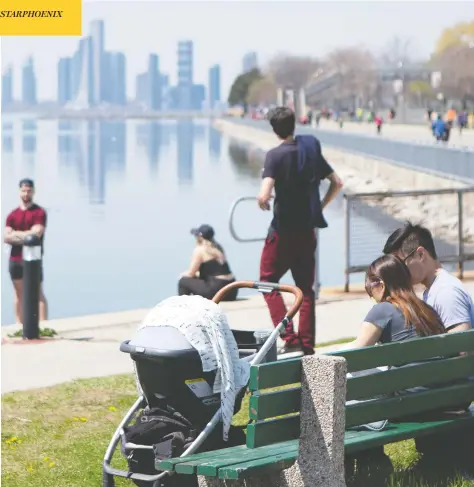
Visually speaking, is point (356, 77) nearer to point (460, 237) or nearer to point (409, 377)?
point (460, 237)

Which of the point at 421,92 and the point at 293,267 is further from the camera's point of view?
the point at 421,92

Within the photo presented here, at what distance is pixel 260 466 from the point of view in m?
4.81

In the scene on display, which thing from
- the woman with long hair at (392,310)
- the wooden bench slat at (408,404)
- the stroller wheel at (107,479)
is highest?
the woman with long hair at (392,310)

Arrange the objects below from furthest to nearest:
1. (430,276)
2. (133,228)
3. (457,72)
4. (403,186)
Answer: (457,72), (403,186), (133,228), (430,276)

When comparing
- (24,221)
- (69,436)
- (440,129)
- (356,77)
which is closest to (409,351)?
(69,436)

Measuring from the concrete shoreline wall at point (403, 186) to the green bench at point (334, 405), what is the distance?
27.1 feet

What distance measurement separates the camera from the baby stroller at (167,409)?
17.3 feet

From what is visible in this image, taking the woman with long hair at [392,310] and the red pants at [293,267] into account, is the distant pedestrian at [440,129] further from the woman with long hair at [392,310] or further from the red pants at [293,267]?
the woman with long hair at [392,310]

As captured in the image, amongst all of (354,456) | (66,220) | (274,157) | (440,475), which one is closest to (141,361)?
(354,456)

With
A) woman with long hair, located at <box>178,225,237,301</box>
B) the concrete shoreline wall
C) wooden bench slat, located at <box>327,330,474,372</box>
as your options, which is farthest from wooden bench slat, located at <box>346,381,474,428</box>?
the concrete shoreline wall

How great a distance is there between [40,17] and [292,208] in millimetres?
2197

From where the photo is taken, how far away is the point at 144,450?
542cm

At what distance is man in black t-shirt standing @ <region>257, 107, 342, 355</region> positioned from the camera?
8641 mm

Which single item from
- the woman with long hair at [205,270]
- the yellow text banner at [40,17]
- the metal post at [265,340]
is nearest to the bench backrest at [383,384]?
the metal post at [265,340]
